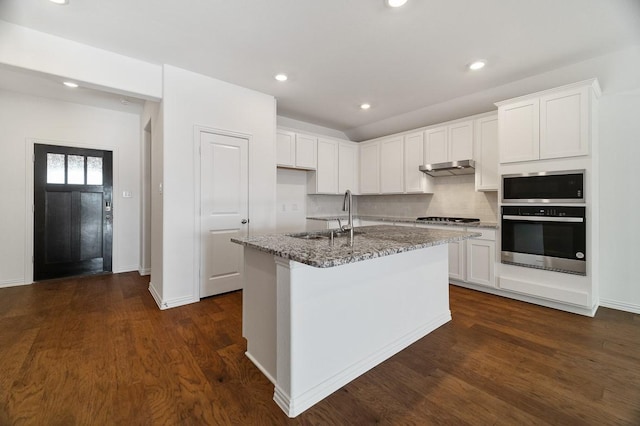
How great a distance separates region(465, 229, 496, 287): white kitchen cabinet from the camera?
3.38 meters

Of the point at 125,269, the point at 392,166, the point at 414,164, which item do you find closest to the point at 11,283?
the point at 125,269

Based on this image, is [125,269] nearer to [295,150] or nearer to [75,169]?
[75,169]

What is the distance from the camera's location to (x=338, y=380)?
1.70m

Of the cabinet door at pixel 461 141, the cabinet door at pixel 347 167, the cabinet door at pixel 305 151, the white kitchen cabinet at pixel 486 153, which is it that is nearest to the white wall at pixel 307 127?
the cabinet door at pixel 305 151

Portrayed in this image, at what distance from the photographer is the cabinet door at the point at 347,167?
5102 mm

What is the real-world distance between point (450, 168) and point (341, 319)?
315 cm

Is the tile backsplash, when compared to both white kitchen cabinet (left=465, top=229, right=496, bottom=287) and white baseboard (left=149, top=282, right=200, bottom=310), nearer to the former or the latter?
white kitchen cabinet (left=465, top=229, right=496, bottom=287)

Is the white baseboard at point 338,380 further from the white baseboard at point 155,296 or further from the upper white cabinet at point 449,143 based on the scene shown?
the upper white cabinet at point 449,143

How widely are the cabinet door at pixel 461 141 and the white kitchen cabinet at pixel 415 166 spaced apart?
463mm

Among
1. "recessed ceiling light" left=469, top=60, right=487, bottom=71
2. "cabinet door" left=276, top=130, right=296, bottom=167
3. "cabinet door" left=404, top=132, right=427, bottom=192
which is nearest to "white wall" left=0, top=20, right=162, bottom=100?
"cabinet door" left=276, top=130, right=296, bottom=167

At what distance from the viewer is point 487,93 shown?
351 cm

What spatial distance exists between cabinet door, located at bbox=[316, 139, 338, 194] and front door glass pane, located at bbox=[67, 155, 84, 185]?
3.59 m

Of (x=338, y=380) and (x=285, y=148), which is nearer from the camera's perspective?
(x=338, y=380)

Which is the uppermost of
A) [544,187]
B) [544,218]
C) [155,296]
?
[544,187]
